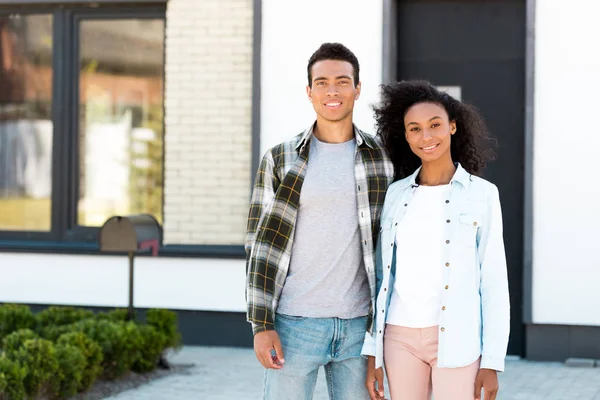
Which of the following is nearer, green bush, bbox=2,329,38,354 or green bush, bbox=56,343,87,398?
green bush, bbox=56,343,87,398

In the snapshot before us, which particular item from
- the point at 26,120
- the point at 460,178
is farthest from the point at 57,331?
the point at 460,178

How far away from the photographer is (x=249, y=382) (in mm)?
7559

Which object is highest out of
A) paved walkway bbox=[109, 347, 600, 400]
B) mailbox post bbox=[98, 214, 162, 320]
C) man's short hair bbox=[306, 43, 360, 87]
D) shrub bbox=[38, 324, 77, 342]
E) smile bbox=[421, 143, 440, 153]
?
man's short hair bbox=[306, 43, 360, 87]

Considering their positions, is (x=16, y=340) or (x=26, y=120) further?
(x=26, y=120)

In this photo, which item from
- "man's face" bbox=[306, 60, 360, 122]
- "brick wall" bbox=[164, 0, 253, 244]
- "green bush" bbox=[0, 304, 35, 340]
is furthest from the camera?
"brick wall" bbox=[164, 0, 253, 244]

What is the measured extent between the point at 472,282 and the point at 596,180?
16.7ft

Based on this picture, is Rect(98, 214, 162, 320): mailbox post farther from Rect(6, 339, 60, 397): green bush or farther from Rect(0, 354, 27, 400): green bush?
Rect(0, 354, 27, 400): green bush

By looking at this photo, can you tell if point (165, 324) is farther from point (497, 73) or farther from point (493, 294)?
point (493, 294)

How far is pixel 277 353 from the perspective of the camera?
3734 millimetres

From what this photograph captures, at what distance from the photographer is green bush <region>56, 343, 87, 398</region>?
6.41 meters

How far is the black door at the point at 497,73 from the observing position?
8773 millimetres

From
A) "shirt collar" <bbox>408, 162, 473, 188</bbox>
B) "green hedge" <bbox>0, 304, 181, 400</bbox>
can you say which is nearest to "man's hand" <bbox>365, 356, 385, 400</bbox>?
"shirt collar" <bbox>408, 162, 473, 188</bbox>

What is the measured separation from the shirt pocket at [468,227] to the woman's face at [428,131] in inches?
11.0

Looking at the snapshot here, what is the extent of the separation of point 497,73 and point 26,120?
4537mm
